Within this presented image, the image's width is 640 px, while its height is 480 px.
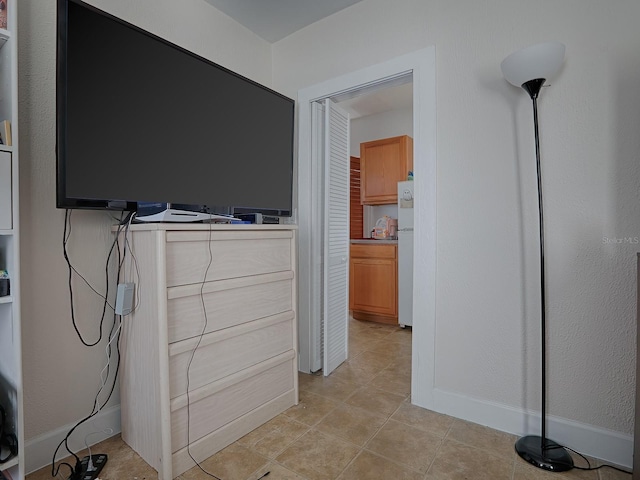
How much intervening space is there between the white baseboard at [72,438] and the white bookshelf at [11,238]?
0.29 m

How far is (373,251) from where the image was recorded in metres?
3.79

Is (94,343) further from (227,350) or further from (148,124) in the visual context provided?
(148,124)

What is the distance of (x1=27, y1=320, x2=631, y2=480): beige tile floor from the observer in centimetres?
141

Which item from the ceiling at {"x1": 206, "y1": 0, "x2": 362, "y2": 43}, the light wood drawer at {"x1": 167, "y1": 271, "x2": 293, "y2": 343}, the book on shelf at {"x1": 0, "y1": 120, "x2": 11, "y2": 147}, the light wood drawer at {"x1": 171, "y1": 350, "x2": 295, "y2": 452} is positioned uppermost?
the ceiling at {"x1": 206, "y1": 0, "x2": 362, "y2": 43}

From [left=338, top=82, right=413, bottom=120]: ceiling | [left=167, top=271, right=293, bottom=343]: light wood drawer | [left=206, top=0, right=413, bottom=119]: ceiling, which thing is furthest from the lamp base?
[left=338, top=82, right=413, bottom=120]: ceiling

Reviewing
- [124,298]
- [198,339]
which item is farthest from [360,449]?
[124,298]

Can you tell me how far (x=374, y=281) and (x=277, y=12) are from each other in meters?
2.61

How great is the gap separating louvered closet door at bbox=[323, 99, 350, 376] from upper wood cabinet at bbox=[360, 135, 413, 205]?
153 cm

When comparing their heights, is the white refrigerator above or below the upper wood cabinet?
below

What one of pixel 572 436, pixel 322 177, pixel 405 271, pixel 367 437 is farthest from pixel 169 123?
pixel 405 271

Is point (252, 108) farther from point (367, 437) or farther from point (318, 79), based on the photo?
point (367, 437)

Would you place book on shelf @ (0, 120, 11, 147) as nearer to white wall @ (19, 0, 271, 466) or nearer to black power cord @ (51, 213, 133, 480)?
white wall @ (19, 0, 271, 466)

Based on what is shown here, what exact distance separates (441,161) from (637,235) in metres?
0.88

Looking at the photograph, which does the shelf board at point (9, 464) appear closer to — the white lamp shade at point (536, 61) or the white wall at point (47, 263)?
the white wall at point (47, 263)
